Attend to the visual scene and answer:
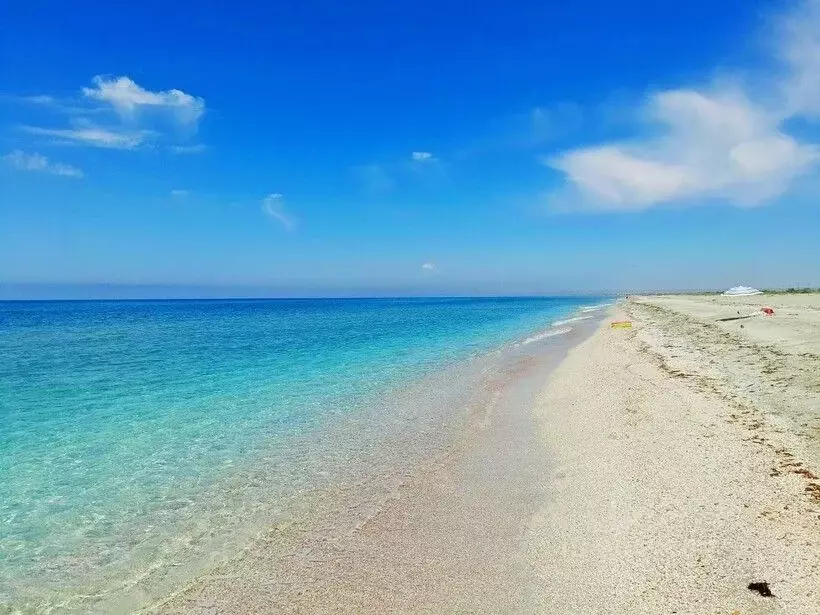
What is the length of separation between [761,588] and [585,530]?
6.94ft

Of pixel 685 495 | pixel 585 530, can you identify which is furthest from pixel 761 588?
pixel 685 495

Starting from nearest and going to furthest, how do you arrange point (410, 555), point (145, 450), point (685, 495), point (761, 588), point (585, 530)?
point (761, 588) < point (410, 555) < point (585, 530) < point (685, 495) < point (145, 450)

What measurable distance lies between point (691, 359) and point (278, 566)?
1920 centimetres

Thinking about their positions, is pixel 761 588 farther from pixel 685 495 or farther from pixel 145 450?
pixel 145 450

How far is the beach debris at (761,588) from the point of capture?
488cm

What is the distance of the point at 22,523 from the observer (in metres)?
7.67

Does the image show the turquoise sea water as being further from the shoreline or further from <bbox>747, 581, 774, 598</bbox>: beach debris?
<bbox>747, 581, 774, 598</bbox>: beach debris

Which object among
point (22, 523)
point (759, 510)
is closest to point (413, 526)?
point (759, 510)

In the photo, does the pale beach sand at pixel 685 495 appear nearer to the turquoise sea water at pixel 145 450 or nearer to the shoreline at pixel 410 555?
the shoreline at pixel 410 555

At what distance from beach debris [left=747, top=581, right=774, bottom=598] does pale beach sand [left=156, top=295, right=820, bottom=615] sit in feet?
0.21

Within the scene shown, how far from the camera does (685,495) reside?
7.43 meters

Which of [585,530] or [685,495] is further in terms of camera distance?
[685,495]

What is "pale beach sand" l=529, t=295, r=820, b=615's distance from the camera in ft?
17.0

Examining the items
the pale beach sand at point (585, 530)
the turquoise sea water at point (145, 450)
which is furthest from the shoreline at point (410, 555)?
the turquoise sea water at point (145, 450)
